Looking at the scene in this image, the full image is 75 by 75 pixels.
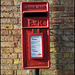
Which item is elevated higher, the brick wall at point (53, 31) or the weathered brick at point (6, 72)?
the brick wall at point (53, 31)

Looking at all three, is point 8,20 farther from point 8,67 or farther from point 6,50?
point 8,67

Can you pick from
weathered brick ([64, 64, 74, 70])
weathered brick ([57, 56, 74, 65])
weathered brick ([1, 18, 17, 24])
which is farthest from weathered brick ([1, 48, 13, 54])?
weathered brick ([64, 64, 74, 70])

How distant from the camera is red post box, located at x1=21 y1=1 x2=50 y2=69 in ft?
6.91

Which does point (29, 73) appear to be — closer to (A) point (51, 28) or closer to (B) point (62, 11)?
(A) point (51, 28)

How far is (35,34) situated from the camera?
6.89 ft

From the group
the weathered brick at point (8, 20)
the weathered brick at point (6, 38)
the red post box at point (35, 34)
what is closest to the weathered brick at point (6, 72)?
the weathered brick at point (6, 38)

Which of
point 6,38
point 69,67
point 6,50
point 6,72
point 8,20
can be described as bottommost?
point 6,72

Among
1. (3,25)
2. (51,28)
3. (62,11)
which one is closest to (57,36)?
(51,28)

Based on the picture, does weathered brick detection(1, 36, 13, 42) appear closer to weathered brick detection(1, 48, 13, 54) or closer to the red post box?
weathered brick detection(1, 48, 13, 54)

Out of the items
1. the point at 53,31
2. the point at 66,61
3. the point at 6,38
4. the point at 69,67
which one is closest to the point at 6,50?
the point at 6,38

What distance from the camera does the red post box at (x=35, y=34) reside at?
6.91ft

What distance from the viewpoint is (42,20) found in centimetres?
212

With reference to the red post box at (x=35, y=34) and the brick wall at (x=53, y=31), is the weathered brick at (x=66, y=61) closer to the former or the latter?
the brick wall at (x=53, y=31)

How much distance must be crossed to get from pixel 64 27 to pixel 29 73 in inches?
53.6
